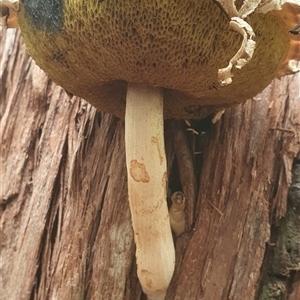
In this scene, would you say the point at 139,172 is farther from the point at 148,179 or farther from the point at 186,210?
the point at 186,210

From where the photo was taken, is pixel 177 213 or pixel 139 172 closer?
pixel 139 172

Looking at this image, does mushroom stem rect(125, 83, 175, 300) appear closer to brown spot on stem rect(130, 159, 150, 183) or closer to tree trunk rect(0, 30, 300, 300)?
brown spot on stem rect(130, 159, 150, 183)

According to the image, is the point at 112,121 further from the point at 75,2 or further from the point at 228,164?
the point at 75,2

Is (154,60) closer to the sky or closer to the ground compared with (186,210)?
closer to the sky

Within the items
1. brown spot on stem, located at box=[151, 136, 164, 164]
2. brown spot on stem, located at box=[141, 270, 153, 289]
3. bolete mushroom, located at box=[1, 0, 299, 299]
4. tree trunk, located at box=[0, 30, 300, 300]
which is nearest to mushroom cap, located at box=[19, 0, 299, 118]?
bolete mushroom, located at box=[1, 0, 299, 299]

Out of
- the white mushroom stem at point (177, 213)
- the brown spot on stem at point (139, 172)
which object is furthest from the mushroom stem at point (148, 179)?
the white mushroom stem at point (177, 213)

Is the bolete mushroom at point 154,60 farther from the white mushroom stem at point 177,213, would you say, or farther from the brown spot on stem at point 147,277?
the white mushroom stem at point 177,213

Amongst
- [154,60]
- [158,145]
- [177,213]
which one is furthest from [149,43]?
[177,213]

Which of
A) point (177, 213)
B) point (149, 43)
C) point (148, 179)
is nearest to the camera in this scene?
point (149, 43)
